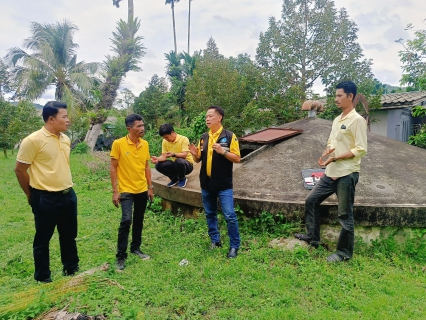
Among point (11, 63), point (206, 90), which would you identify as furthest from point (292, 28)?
point (11, 63)

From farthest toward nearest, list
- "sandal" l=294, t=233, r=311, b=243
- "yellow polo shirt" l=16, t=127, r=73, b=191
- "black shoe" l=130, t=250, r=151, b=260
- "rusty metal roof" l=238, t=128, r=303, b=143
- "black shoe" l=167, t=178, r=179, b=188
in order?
"rusty metal roof" l=238, t=128, r=303, b=143 → "black shoe" l=167, t=178, r=179, b=188 → "sandal" l=294, t=233, r=311, b=243 → "black shoe" l=130, t=250, r=151, b=260 → "yellow polo shirt" l=16, t=127, r=73, b=191

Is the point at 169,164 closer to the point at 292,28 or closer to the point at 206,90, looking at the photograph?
the point at 206,90

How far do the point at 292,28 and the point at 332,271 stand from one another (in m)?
16.3

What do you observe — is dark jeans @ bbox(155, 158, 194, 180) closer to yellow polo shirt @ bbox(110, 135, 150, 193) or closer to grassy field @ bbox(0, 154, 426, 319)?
grassy field @ bbox(0, 154, 426, 319)

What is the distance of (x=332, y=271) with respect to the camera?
148 inches

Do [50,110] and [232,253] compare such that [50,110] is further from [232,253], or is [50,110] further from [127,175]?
[232,253]

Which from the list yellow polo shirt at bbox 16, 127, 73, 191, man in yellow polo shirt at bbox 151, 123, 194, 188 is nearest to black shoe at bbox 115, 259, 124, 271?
yellow polo shirt at bbox 16, 127, 73, 191

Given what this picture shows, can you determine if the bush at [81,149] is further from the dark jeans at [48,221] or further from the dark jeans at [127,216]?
the dark jeans at [48,221]

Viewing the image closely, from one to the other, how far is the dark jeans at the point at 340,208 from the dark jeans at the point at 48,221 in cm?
291

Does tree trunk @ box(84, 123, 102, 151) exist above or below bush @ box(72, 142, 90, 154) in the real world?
above

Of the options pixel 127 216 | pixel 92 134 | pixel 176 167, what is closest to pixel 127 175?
pixel 127 216

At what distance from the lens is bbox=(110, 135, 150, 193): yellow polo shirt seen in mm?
4055

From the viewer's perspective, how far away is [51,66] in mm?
22562

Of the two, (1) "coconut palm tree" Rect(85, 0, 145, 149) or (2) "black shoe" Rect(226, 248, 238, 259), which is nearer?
(2) "black shoe" Rect(226, 248, 238, 259)
